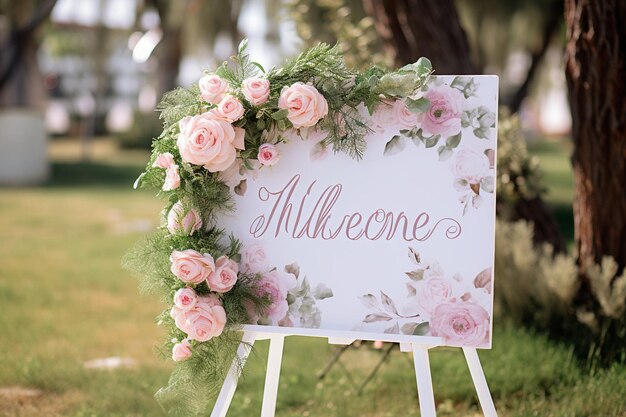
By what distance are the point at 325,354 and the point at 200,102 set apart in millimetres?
2531

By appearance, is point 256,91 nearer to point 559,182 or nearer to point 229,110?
point 229,110

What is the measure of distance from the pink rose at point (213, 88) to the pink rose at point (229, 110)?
5 cm

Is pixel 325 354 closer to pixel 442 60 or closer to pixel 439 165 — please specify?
pixel 442 60

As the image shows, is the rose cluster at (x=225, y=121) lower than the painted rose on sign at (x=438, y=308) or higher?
higher

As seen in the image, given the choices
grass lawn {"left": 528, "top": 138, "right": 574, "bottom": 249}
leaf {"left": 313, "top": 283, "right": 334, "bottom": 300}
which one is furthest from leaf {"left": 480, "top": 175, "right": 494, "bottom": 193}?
grass lawn {"left": 528, "top": 138, "right": 574, "bottom": 249}

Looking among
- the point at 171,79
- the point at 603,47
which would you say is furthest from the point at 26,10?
the point at 603,47

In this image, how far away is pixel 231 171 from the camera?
2738mm

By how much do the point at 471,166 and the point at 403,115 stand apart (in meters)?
0.26

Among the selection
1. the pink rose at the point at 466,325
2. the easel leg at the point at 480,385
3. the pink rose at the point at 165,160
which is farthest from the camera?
the pink rose at the point at 165,160

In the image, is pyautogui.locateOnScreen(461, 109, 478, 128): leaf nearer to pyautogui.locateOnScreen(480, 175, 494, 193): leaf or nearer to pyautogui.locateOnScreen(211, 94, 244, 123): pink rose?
pyautogui.locateOnScreen(480, 175, 494, 193): leaf

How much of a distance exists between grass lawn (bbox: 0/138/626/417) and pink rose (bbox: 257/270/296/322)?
0.92 ft

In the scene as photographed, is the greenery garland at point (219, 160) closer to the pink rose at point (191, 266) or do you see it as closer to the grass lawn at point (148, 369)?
the pink rose at point (191, 266)

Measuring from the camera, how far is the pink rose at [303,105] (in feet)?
8.39

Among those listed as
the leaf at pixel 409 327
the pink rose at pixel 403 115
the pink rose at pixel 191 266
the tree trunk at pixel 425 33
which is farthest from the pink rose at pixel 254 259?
the tree trunk at pixel 425 33
